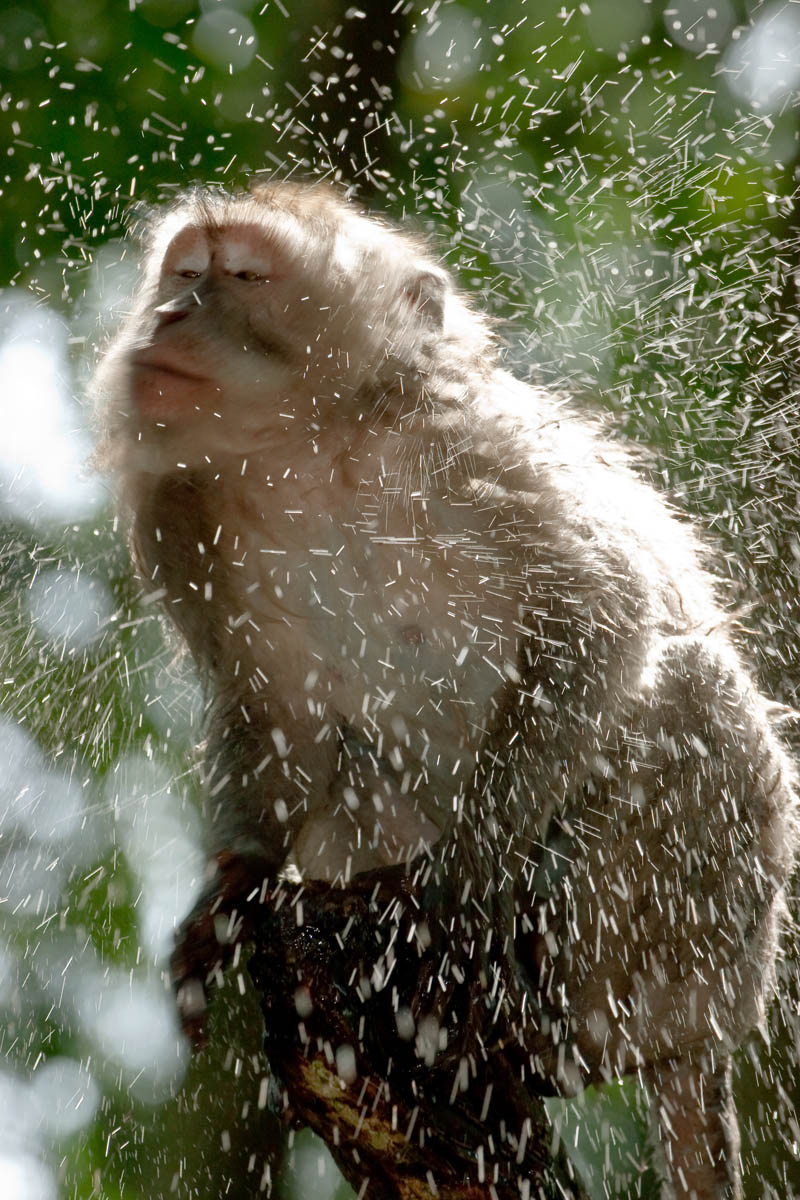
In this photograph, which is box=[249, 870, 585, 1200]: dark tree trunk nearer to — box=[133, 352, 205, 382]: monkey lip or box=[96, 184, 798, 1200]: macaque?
box=[96, 184, 798, 1200]: macaque

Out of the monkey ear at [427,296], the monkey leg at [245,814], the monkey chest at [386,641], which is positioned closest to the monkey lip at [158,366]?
the monkey chest at [386,641]

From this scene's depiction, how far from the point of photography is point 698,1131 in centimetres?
297

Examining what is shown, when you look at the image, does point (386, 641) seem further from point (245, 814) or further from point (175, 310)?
point (175, 310)

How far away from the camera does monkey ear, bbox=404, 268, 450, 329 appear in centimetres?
291

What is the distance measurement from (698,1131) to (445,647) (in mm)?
1418

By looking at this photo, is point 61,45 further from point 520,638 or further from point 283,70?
point 520,638

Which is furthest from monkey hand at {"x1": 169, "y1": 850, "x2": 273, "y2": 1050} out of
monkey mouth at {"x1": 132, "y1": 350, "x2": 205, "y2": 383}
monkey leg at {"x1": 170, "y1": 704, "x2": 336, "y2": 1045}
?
monkey mouth at {"x1": 132, "y1": 350, "x2": 205, "y2": 383}

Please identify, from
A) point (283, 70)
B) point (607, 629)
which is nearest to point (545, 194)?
point (283, 70)

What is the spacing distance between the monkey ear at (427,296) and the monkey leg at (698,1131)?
2.03 m

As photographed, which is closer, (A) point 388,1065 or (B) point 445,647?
(A) point 388,1065

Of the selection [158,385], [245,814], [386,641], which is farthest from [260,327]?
[245,814]

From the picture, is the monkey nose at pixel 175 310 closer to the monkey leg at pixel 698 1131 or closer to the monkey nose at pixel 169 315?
the monkey nose at pixel 169 315

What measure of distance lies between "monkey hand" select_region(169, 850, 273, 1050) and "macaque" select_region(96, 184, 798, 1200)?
0.03m

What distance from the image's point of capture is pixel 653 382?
466 centimetres
